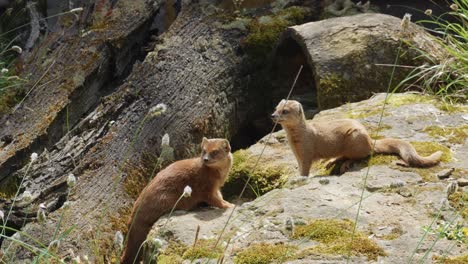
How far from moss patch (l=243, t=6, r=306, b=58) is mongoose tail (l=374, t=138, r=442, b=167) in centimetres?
236

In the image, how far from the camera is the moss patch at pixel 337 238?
14.6 ft

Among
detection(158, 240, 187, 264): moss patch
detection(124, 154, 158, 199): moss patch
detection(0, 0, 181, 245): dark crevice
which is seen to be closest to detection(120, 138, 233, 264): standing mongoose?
detection(124, 154, 158, 199): moss patch

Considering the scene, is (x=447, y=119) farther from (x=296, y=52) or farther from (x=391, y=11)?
(x=391, y=11)

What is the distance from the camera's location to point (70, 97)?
732 centimetres

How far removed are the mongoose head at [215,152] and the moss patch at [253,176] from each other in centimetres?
38

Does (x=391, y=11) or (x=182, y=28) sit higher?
→ (x=182, y=28)

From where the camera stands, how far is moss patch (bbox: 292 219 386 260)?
4.46 m

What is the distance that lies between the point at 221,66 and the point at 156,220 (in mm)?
2294

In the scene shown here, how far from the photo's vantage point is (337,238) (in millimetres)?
4637

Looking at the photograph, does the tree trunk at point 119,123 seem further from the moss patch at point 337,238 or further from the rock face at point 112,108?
the moss patch at point 337,238

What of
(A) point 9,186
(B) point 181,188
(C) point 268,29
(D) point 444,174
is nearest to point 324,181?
(D) point 444,174

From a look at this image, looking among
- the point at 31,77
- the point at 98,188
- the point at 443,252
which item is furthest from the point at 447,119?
the point at 31,77

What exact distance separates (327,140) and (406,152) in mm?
662

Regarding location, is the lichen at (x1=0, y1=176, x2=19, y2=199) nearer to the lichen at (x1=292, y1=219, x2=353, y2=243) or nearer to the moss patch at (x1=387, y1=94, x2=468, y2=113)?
the lichen at (x1=292, y1=219, x2=353, y2=243)
